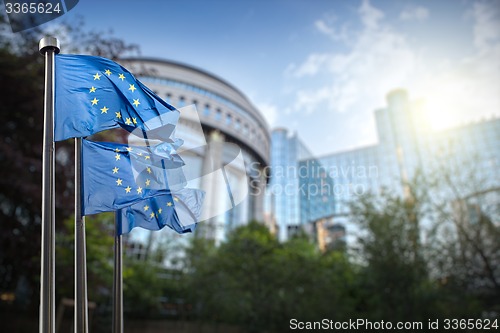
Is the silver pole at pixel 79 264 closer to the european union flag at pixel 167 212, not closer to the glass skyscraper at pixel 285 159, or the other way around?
the european union flag at pixel 167 212

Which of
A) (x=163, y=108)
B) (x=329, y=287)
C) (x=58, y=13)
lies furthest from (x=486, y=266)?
(x=58, y=13)

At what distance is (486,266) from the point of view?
597 inches

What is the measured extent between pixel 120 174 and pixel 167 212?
3.07 feet

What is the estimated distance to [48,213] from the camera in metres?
4.32

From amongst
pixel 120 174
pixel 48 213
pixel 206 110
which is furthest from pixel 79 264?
pixel 206 110

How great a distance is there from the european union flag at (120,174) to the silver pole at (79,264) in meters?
0.17

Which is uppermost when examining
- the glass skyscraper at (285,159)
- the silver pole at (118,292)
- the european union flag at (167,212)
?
the glass skyscraper at (285,159)

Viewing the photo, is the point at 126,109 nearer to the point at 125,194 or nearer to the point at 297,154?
the point at 125,194

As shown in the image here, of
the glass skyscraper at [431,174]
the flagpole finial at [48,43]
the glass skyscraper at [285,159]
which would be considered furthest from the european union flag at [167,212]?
the glass skyscraper at [285,159]

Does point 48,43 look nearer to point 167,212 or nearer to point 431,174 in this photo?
point 167,212

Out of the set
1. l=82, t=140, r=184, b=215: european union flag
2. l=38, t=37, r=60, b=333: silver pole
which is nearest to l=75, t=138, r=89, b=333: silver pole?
l=82, t=140, r=184, b=215: european union flag

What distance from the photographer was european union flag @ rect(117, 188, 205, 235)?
5.82m

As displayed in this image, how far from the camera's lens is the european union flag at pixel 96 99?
4953mm

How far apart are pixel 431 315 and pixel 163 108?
46.2 feet
